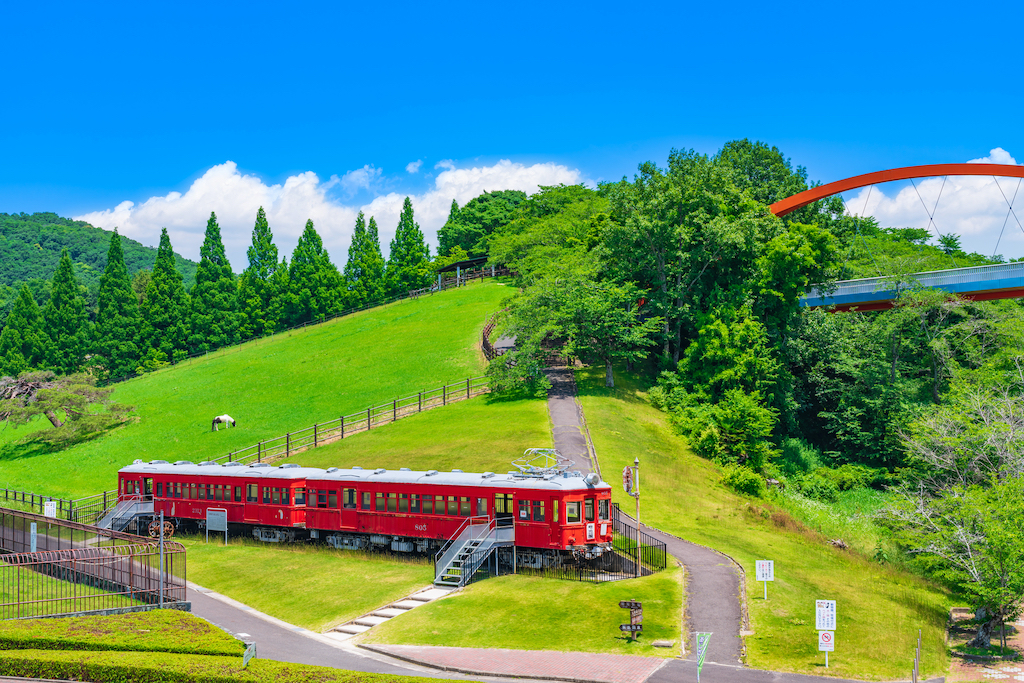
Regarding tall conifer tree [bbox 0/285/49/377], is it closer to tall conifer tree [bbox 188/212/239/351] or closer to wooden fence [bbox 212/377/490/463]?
tall conifer tree [bbox 188/212/239/351]

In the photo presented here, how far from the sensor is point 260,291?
98.8 meters

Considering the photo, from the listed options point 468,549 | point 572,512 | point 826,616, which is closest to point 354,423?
point 468,549

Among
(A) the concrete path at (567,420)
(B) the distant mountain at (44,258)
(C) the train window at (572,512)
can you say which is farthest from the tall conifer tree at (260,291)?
(C) the train window at (572,512)

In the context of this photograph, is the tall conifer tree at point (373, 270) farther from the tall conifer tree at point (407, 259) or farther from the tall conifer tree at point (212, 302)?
the tall conifer tree at point (212, 302)

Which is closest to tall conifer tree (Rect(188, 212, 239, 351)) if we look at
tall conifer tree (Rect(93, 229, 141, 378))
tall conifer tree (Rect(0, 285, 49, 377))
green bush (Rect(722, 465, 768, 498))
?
tall conifer tree (Rect(93, 229, 141, 378))

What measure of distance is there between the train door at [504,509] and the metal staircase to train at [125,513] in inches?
762

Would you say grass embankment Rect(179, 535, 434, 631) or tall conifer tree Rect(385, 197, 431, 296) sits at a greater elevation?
tall conifer tree Rect(385, 197, 431, 296)

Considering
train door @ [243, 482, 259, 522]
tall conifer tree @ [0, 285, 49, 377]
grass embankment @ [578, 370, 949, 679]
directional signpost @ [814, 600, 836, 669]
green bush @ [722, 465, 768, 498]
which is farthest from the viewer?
tall conifer tree @ [0, 285, 49, 377]

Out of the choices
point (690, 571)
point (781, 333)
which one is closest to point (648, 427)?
point (781, 333)

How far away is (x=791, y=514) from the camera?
133ft

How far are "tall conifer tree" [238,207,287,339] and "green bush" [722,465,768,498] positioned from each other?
67.5 m

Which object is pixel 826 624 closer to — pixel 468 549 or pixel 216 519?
pixel 468 549

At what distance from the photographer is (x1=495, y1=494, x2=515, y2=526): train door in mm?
29281

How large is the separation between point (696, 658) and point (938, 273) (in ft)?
143
